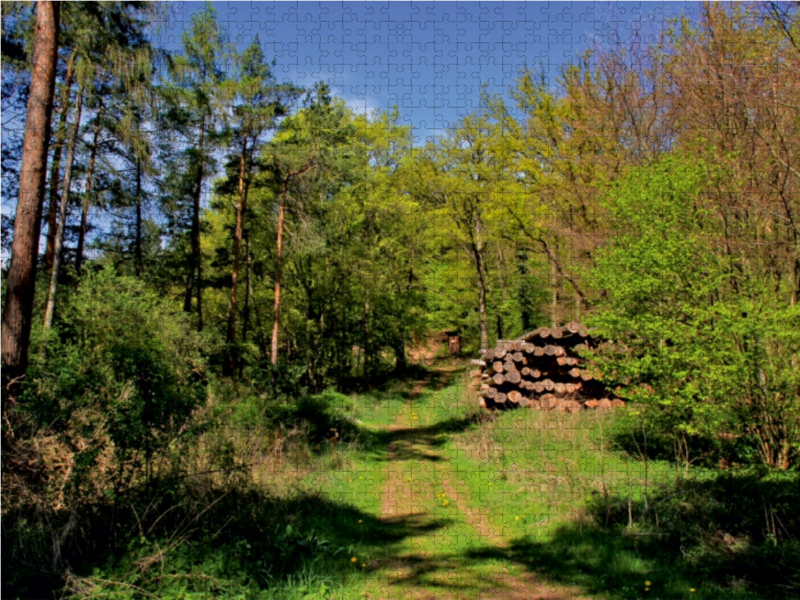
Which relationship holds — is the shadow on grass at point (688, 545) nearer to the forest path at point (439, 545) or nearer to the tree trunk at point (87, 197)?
the forest path at point (439, 545)

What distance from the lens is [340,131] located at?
2308 cm

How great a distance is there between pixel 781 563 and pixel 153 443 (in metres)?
5.63

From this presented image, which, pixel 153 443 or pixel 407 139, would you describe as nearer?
pixel 153 443

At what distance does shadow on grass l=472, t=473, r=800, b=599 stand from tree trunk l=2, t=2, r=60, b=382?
5254 millimetres

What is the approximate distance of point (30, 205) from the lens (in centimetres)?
642

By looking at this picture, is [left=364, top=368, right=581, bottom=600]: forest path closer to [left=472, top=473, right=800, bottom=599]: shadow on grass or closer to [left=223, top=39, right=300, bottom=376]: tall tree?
[left=472, top=473, right=800, bottom=599]: shadow on grass

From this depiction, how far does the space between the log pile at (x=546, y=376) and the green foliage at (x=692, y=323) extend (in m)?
4.24

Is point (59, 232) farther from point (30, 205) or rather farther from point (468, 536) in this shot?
point (468, 536)

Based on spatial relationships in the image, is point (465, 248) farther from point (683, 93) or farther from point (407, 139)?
point (683, 93)

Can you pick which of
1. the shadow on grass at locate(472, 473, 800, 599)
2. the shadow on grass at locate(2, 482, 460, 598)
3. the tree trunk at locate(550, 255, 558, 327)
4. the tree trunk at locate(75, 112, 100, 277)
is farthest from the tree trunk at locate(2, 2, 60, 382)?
the tree trunk at locate(550, 255, 558, 327)

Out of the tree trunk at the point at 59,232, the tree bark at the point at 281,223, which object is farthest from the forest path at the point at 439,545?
the tree bark at the point at 281,223

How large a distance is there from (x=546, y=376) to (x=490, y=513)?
23.1 ft

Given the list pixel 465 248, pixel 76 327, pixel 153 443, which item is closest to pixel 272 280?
pixel 465 248

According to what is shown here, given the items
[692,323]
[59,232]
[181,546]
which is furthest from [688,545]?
[59,232]
